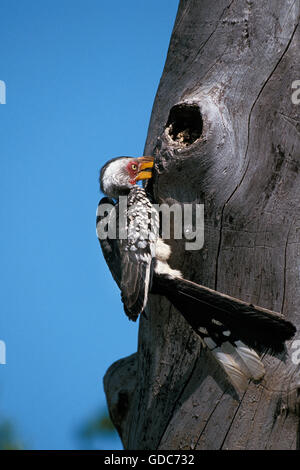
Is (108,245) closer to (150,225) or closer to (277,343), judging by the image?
(150,225)

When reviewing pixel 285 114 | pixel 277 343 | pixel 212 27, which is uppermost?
pixel 212 27

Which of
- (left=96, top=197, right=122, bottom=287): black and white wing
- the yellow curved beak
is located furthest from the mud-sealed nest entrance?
(left=96, top=197, right=122, bottom=287): black and white wing

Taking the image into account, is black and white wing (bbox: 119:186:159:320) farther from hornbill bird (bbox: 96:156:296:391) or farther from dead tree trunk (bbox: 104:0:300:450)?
dead tree trunk (bbox: 104:0:300:450)

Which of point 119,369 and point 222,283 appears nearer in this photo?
point 222,283

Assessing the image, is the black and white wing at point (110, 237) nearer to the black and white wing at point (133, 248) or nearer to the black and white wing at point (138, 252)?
the black and white wing at point (133, 248)

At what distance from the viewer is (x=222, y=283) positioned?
2.62 meters

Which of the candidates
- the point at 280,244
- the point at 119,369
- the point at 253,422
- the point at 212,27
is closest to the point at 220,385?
the point at 253,422

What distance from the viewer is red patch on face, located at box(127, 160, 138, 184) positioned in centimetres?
318

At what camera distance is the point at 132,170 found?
126 inches

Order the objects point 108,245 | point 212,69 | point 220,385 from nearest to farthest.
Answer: point 220,385
point 212,69
point 108,245

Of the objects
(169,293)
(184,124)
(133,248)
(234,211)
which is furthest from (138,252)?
(184,124)

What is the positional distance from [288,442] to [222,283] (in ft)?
2.56

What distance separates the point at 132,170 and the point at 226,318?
114cm

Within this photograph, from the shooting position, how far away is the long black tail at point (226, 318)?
245 cm
